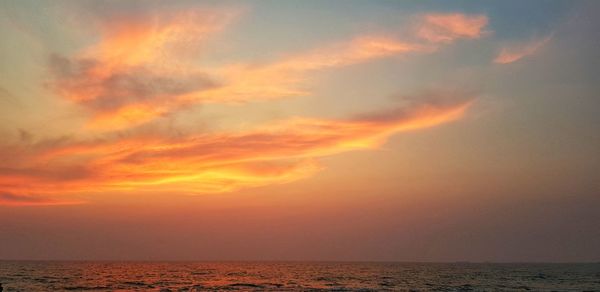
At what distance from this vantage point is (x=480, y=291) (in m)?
72.8

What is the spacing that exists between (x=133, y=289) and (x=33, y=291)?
1248 cm

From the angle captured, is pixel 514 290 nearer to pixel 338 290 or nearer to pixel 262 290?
pixel 338 290

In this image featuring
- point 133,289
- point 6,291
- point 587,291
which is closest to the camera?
point 6,291

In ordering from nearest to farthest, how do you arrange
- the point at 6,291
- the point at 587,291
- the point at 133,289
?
the point at 6,291 → the point at 133,289 → the point at 587,291

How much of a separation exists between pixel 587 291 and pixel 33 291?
77800mm

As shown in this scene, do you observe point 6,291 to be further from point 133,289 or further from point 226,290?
point 226,290

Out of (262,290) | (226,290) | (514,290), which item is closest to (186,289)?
(226,290)

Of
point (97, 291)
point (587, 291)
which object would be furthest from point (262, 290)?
point (587, 291)

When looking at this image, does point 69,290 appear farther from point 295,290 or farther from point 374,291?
point 374,291

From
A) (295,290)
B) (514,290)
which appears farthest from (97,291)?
(514,290)

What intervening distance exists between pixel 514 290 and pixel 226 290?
141 ft

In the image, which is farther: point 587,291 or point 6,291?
point 587,291

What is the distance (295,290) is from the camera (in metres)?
70.2

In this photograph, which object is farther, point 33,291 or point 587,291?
point 587,291
